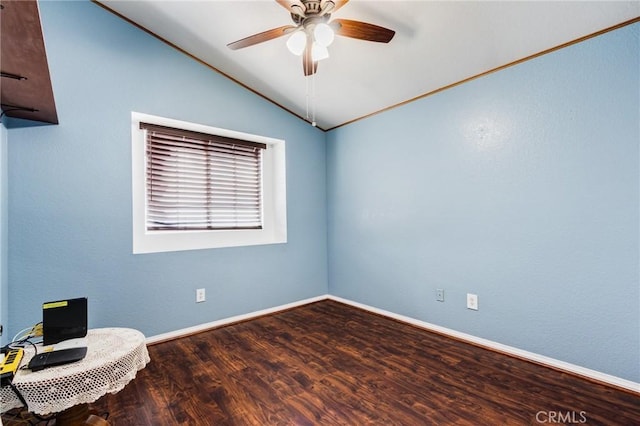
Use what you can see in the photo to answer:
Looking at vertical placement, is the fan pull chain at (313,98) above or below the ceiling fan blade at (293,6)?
above

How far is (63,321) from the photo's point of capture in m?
1.48

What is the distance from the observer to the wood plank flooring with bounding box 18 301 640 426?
1.59 m

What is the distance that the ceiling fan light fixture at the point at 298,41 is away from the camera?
183 centimetres

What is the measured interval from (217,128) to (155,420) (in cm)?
242

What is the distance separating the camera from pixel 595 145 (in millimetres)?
1901

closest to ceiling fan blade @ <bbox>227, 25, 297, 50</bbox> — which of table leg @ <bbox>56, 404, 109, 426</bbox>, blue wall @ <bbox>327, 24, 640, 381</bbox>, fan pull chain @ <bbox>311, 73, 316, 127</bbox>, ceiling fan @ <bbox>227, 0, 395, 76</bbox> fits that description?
ceiling fan @ <bbox>227, 0, 395, 76</bbox>

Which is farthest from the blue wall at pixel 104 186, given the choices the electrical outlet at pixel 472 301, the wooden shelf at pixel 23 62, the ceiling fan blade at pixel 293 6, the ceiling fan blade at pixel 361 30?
the electrical outlet at pixel 472 301

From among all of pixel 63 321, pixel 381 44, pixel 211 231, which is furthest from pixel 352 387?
pixel 381 44

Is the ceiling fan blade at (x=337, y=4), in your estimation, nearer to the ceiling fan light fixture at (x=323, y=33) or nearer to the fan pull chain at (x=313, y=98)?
the ceiling fan light fixture at (x=323, y=33)

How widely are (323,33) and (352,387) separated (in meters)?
2.13

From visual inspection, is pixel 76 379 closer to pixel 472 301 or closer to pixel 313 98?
pixel 472 301

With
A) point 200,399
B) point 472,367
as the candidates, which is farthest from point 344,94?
point 200,399

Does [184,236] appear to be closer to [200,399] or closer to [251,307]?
→ [251,307]

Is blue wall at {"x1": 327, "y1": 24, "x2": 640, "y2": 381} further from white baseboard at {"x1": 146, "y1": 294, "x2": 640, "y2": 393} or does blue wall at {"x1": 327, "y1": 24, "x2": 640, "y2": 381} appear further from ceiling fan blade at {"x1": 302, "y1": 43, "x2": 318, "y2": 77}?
ceiling fan blade at {"x1": 302, "y1": 43, "x2": 318, "y2": 77}
